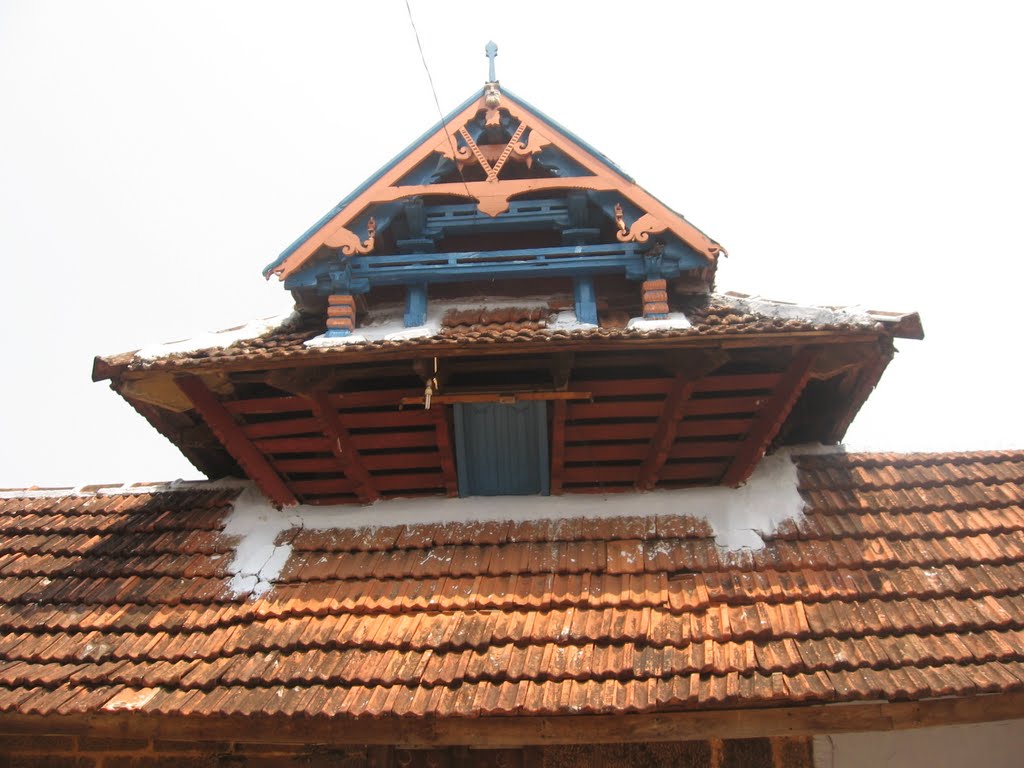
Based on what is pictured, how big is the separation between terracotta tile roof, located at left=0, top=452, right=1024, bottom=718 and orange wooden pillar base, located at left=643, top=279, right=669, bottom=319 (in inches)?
57.8

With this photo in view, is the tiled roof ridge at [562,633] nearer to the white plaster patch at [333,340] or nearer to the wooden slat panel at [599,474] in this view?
the wooden slat panel at [599,474]

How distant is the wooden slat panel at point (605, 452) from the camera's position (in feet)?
16.6

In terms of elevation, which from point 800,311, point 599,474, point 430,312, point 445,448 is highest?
point 800,311

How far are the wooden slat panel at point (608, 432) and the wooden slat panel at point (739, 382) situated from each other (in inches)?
18.7

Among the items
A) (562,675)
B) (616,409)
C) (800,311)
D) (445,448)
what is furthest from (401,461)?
(800,311)

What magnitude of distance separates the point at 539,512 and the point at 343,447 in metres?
1.42

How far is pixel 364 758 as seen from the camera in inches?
161

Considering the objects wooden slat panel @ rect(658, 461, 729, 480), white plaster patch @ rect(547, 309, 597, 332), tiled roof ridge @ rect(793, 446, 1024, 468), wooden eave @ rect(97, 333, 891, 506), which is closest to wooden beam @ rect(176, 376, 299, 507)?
wooden eave @ rect(97, 333, 891, 506)

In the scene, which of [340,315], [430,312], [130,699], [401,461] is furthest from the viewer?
[430,312]

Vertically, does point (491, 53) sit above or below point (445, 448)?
above

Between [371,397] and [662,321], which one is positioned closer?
[371,397]

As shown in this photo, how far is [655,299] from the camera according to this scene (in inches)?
211

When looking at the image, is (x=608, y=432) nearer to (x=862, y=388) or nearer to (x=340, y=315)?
(x=862, y=388)

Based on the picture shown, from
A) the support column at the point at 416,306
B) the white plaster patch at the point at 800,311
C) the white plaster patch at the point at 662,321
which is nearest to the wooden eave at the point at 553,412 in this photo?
the white plaster patch at the point at 800,311
